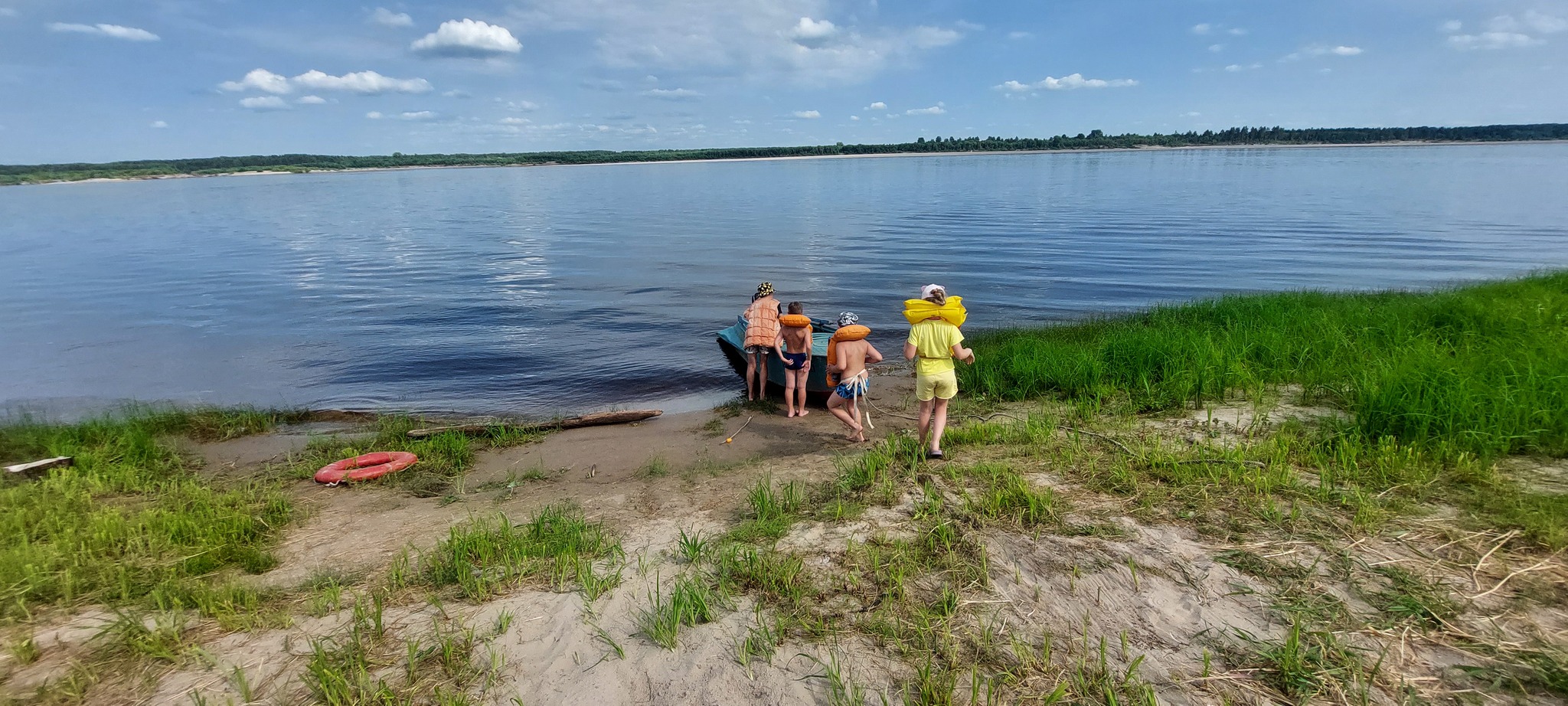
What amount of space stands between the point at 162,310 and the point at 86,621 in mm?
19444

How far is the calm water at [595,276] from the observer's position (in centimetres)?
1269

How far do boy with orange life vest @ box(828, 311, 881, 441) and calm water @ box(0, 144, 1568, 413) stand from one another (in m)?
3.77

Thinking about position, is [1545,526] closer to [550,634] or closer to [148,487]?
[550,634]

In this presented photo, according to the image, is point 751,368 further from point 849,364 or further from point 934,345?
point 934,345

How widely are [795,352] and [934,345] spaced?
123 inches

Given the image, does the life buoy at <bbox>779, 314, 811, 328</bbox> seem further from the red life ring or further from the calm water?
the red life ring

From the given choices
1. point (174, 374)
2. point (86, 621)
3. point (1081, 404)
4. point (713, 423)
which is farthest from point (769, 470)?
point (174, 374)

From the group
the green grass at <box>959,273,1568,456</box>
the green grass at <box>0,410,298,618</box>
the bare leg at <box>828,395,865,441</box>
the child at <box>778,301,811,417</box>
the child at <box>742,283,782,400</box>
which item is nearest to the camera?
the green grass at <box>0,410,298,618</box>

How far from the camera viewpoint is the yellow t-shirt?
6145mm

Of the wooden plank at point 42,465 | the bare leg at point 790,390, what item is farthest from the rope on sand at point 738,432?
the wooden plank at point 42,465

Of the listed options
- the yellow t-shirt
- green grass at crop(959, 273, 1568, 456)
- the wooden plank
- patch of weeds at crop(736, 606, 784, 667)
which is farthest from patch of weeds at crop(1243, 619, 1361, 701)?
the wooden plank

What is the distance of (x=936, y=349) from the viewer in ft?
20.3

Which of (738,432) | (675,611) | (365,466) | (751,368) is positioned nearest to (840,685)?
(675,611)

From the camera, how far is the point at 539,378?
12.4 metres
